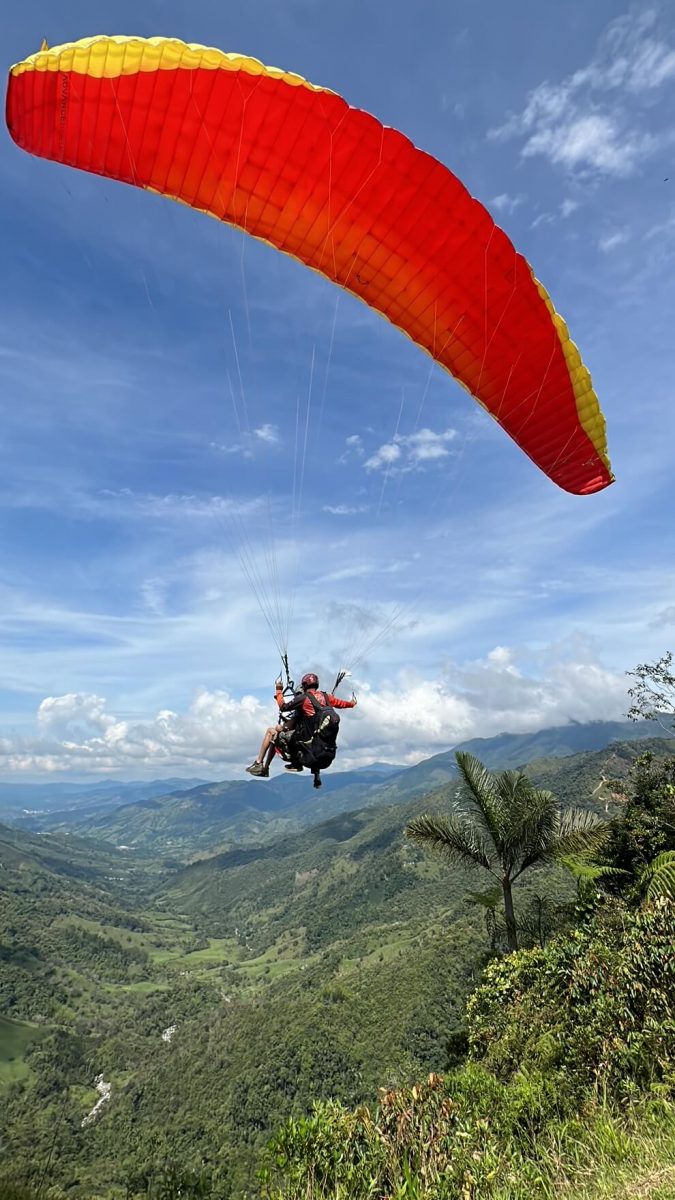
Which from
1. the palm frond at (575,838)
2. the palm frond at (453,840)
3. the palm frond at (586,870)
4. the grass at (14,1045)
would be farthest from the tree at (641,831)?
the grass at (14,1045)

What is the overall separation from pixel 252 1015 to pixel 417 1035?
53.9m

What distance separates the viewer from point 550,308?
8.76 meters

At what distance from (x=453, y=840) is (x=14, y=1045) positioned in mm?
160422

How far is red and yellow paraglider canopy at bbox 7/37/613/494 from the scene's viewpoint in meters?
7.33

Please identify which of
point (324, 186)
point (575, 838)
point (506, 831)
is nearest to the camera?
point (324, 186)

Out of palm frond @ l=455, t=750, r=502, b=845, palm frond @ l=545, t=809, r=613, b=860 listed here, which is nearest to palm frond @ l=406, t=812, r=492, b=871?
palm frond @ l=455, t=750, r=502, b=845

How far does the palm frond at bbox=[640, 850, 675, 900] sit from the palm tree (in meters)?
1.35

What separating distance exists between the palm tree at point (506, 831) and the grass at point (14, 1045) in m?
146

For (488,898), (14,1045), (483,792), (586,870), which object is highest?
(483,792)

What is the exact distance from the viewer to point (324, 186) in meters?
8.30

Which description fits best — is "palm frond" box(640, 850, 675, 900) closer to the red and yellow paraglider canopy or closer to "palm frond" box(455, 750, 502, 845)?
"palm frond" box(455, 750, 502, 845)

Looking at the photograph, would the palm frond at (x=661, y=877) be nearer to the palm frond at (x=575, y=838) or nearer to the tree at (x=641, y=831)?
the palm frond at (x=575, y=838)

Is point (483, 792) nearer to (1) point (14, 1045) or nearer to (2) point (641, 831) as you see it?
(2) point (641, 831)

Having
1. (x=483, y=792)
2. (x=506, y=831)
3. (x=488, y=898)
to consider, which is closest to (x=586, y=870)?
(x=488, y=898)
